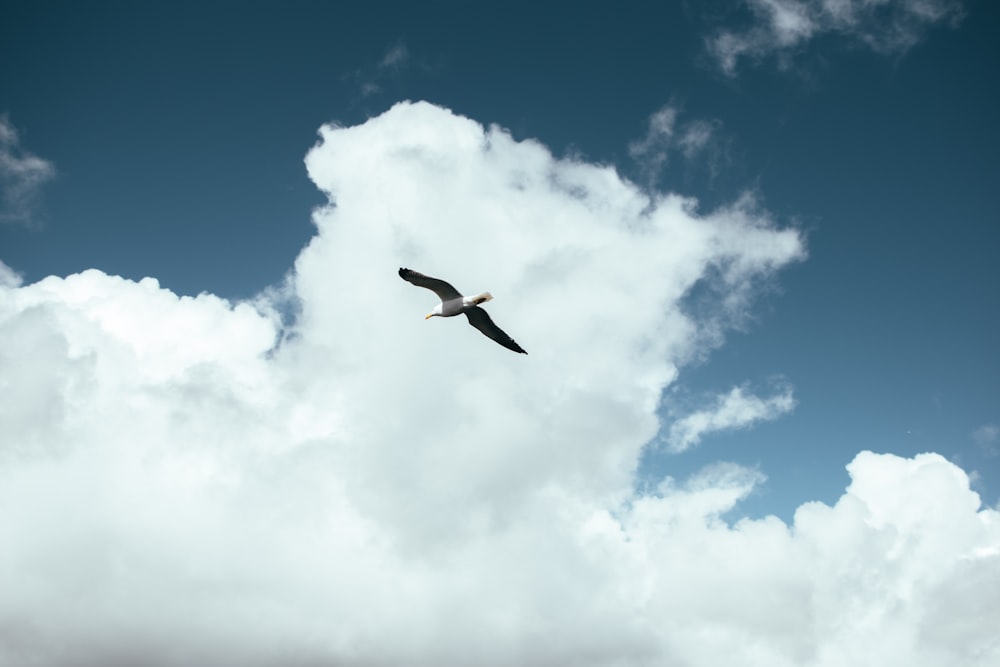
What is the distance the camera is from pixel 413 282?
2361 inches

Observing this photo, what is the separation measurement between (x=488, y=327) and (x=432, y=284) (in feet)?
24.2

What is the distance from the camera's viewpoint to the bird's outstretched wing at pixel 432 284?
58844 millimetres

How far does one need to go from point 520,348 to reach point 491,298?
303 inches

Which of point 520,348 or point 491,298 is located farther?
point 520,348

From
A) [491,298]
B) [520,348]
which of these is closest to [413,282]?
[491,298]

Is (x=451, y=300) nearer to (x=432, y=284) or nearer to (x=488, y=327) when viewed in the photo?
(x=432, y=284)

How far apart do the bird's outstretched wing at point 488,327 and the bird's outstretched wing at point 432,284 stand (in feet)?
7.25

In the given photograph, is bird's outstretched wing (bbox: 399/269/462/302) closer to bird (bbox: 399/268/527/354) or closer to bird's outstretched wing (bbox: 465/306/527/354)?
bird (bbox: 399/268/527/354)

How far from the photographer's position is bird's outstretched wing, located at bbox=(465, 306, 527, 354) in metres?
61.6

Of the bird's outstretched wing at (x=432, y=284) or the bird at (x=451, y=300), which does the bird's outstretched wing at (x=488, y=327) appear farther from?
the bird's outstretched wing at (x=432, y=284)

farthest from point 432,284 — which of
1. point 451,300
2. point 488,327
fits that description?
point 488,327

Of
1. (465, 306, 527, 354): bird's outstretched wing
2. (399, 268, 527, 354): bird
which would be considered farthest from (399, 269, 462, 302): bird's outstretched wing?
(465, 306, 527, 354): bird's outstretched wing

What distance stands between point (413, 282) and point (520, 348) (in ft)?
41.1

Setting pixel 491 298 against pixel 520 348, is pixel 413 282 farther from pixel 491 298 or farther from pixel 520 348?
pixel 520 348
